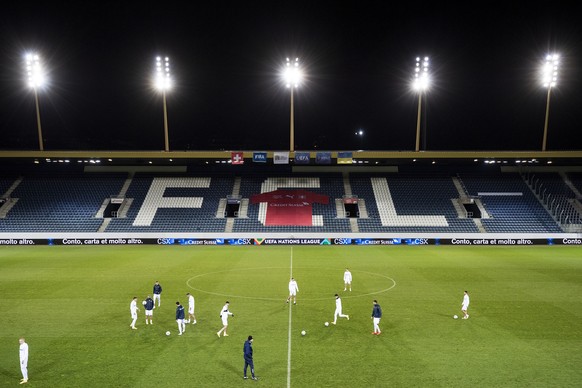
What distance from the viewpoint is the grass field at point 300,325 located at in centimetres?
1259

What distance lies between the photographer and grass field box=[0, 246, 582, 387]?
1259 cm

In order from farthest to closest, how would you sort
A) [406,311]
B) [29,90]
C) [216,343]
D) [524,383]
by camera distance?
[29,90], [406,311], [216,343], [524,383]

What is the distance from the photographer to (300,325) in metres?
17.4

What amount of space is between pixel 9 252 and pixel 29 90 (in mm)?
23450

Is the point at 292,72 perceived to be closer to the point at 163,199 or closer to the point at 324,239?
the point at 324,239

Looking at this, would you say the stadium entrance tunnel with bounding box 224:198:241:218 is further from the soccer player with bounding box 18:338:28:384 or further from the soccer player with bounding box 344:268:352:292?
the soccer player with bounding box 18:338:28:384

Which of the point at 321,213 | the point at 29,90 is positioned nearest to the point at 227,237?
the point at 321,213

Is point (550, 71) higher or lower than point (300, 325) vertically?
higher

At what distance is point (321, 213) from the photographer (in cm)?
5191

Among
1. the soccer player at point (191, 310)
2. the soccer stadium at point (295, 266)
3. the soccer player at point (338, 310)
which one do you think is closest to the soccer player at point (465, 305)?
the soccer stadium at point (295, 266)

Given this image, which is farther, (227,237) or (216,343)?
(227,237)

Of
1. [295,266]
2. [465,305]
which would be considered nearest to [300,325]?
[465,305]

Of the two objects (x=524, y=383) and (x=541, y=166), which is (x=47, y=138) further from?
(x=541, y=166)

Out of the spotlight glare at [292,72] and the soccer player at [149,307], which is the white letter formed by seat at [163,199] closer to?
the spotlight glare at [292,72]
